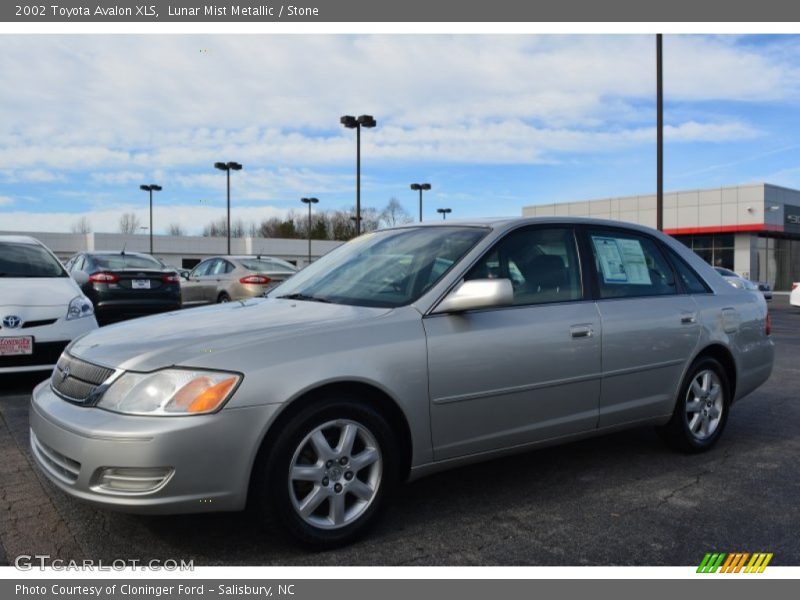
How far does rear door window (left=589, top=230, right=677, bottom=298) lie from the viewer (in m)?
4.38

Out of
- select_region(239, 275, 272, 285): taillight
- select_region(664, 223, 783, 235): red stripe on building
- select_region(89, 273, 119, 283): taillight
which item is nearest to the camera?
select_region(89, 273, 119, 283): taillight

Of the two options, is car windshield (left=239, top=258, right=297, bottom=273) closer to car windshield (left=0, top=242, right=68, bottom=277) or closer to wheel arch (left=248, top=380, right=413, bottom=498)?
car windshield (left=0, top=242, right=68, bottom=277)

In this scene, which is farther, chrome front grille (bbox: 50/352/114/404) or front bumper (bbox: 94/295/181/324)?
front bumper (bbox: 94/295/181/324)

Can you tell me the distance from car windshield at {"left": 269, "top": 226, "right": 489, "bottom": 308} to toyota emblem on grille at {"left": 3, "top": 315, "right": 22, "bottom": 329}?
3.18m

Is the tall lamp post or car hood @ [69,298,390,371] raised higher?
the tall lamp post

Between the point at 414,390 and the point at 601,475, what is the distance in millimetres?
1674

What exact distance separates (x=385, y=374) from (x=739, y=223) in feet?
139

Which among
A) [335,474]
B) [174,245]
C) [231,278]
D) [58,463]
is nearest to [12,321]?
[58,463]

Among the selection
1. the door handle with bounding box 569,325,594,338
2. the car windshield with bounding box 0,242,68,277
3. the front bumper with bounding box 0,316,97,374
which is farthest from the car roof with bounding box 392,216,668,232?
the car windshield with bounding box 0,242,68,277

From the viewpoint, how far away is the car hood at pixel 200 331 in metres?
3.01

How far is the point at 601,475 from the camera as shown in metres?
4.34

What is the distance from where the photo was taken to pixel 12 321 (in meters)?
6.25

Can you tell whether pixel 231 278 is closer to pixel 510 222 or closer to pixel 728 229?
pixel 510 222
